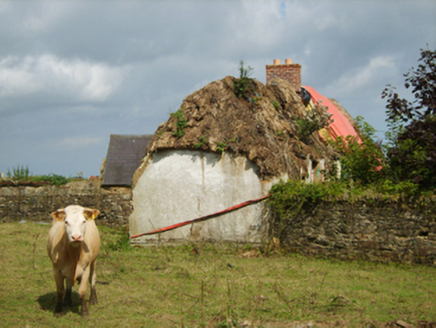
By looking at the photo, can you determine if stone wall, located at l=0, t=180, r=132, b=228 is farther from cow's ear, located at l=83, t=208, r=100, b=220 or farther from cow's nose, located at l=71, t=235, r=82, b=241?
cow's nose, located at l=71, t=235, r=82, b=241

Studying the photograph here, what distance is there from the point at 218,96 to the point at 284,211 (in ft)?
13.8

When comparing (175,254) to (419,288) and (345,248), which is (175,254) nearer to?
(345,248)

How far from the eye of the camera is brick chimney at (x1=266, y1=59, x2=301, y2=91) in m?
18.6

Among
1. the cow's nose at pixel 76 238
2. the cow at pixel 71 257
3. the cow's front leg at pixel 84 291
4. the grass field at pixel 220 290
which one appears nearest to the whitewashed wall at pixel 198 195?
the grass field at pixel 220 290

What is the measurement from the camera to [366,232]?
11.8 metres

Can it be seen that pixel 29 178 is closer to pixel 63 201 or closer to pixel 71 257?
pixel 63 201

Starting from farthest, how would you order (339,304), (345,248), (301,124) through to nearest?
(301,124), (345,248), (339,304)

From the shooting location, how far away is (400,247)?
11.5m

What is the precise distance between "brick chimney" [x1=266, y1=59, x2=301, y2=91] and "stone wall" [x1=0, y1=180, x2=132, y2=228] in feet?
23.5

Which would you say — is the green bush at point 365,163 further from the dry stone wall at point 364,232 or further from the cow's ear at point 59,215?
the cow's ear at point 59,215

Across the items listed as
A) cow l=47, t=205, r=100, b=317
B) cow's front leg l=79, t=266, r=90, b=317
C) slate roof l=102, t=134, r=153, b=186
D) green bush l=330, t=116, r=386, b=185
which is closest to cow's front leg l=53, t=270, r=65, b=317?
cow l=47, t=205, r=100, b=317

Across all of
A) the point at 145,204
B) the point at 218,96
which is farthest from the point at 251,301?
the point at 218,96

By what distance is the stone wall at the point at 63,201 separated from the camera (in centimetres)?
1897

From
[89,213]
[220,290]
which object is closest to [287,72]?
[220,290]
